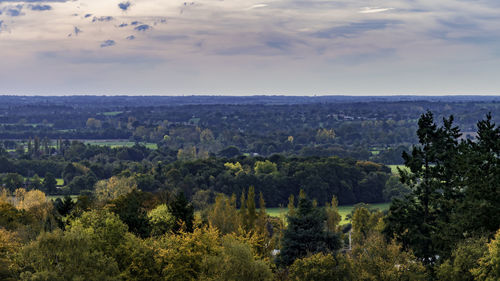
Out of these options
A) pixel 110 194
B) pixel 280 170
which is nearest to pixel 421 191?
pixel 110 194

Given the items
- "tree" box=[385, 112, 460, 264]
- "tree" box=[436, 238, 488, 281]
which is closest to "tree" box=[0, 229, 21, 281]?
"tree" box=[436, 238, 488, 281]

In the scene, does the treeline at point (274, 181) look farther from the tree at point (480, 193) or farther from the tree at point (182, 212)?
the tree at point (480, 193)

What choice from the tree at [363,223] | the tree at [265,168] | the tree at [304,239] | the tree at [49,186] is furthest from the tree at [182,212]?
the tree at [265,168]

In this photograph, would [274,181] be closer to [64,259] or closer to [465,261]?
[465,261]

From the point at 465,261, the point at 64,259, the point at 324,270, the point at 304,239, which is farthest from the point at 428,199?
the point at 64,259

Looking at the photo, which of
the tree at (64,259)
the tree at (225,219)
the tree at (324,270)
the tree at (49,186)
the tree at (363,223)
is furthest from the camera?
the tree at (49,186)

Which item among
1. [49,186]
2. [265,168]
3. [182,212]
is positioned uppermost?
[182,212]

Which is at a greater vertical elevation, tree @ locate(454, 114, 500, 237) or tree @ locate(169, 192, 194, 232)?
tree @ locate(454, 114, 500, 237)

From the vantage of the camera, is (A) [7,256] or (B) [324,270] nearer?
(A) [7,256]

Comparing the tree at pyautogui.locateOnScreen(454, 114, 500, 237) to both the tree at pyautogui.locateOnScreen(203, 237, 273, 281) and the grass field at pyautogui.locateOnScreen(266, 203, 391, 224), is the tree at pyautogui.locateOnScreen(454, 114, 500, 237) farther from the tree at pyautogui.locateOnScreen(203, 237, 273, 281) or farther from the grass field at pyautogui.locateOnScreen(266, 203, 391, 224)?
the grass field at pyautogui.locateOnScreen(266, 203, 391, 224)
